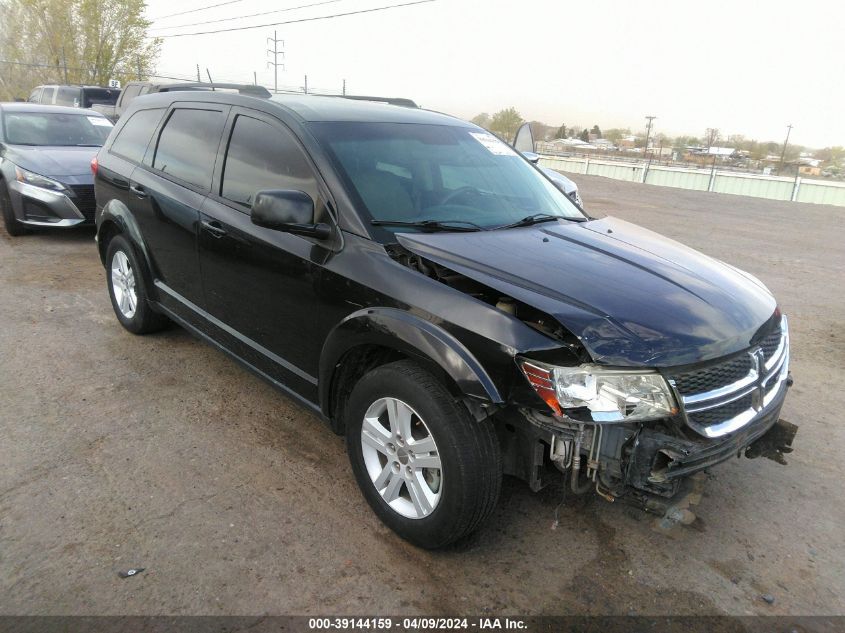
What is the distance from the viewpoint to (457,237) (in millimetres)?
2898

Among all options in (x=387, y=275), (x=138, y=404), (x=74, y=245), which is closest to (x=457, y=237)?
(x=387, y=275)

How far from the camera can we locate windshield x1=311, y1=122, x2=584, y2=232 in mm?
3051

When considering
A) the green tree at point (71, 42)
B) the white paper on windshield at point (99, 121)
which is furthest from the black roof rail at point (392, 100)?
the green tree at point (71, 42)

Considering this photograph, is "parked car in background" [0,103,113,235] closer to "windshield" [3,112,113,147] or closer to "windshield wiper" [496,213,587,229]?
"windshield" [3,112,113,147]

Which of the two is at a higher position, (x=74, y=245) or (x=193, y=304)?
(x=193, y=304)

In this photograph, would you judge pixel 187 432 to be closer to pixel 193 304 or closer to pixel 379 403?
pixel 193 304

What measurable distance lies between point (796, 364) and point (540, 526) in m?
3.31

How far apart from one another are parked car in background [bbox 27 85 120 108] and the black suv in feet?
58.2

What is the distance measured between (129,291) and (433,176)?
2.85m

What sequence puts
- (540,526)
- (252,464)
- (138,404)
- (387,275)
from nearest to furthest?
(387,275) → (540,526) → (252,464) → (138,404)

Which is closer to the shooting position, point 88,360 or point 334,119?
point 334,119

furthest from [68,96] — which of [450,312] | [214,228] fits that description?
[450,312]

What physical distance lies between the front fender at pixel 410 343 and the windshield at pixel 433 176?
0.53 meters

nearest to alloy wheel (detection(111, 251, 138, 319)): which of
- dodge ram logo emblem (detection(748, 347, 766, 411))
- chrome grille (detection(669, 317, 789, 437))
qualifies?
chrome grille (detection(669, 317, 789, 437))
